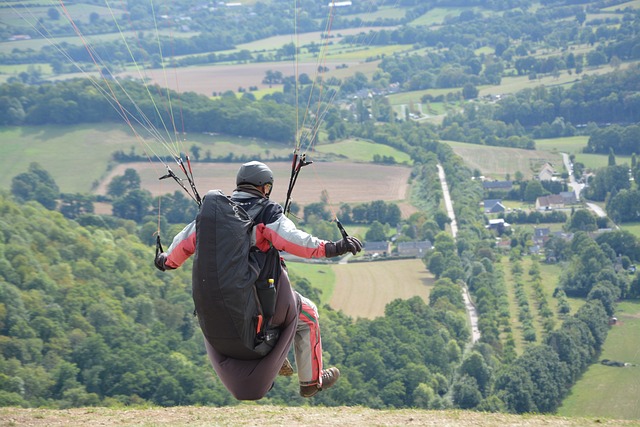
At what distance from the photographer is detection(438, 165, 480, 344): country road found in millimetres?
46281

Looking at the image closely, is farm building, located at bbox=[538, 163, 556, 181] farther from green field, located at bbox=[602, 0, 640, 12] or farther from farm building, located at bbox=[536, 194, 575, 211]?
green field, located at bbox=[602, 0, 640, 12]

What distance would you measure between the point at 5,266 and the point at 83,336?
24.2 ft

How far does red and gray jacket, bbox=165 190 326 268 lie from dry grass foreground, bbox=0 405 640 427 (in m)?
2.89

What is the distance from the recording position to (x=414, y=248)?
59.2 m

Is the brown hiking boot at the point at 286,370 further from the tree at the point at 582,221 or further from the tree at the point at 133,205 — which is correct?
the tree at the point at 133,205

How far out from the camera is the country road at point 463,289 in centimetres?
4628

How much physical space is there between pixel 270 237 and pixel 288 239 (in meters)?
0.21

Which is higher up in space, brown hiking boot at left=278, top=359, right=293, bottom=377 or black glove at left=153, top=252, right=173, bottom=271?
black glove at left=153, top=252, right=173, bottom=271

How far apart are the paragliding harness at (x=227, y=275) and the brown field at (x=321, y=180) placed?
53612 millimetres

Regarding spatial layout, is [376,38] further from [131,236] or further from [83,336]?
A: [83,336]

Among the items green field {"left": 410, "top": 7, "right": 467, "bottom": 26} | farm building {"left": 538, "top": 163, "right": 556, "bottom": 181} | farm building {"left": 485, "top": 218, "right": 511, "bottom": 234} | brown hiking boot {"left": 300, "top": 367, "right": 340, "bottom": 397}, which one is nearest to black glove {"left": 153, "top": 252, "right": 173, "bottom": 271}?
brown hiking boot {"left": 300, "top": 367, "right": 340, "bottom": 397}

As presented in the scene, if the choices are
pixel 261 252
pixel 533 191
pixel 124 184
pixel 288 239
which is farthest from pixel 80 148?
pixel 288 239

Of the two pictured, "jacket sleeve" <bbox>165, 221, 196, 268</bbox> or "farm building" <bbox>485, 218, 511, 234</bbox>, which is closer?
"jacket sleeve" <bbox>165, 221, 196, 268</bbox>

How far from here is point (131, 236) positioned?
60.7 metres
